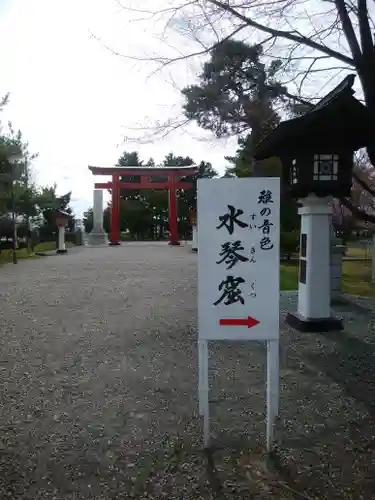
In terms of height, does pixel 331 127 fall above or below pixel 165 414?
above

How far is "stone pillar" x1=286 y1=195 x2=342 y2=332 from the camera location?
639cm

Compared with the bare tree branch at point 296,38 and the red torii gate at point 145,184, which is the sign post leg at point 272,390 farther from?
the red torii gate at point 145,184

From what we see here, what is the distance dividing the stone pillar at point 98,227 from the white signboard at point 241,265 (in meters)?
→ 29.0

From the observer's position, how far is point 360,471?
9.14 ft

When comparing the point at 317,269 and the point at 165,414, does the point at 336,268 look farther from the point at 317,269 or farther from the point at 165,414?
the point at 165,414

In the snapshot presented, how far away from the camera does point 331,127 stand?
602cm

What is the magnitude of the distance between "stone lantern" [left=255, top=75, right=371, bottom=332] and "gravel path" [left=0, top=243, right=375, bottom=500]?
1.66ft

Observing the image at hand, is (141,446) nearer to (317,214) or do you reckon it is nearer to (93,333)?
(93,333)

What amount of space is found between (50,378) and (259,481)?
2.50m

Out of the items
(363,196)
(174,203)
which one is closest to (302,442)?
(363,196)

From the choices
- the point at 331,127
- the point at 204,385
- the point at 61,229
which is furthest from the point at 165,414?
the point at 61,229

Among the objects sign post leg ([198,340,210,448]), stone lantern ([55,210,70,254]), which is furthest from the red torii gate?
sign post leg ([198,340,210,448])

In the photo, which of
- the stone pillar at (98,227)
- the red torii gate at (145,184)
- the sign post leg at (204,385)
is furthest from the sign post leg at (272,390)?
the stone pillar at (98,227)

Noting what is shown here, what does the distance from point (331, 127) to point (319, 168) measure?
0.54m
